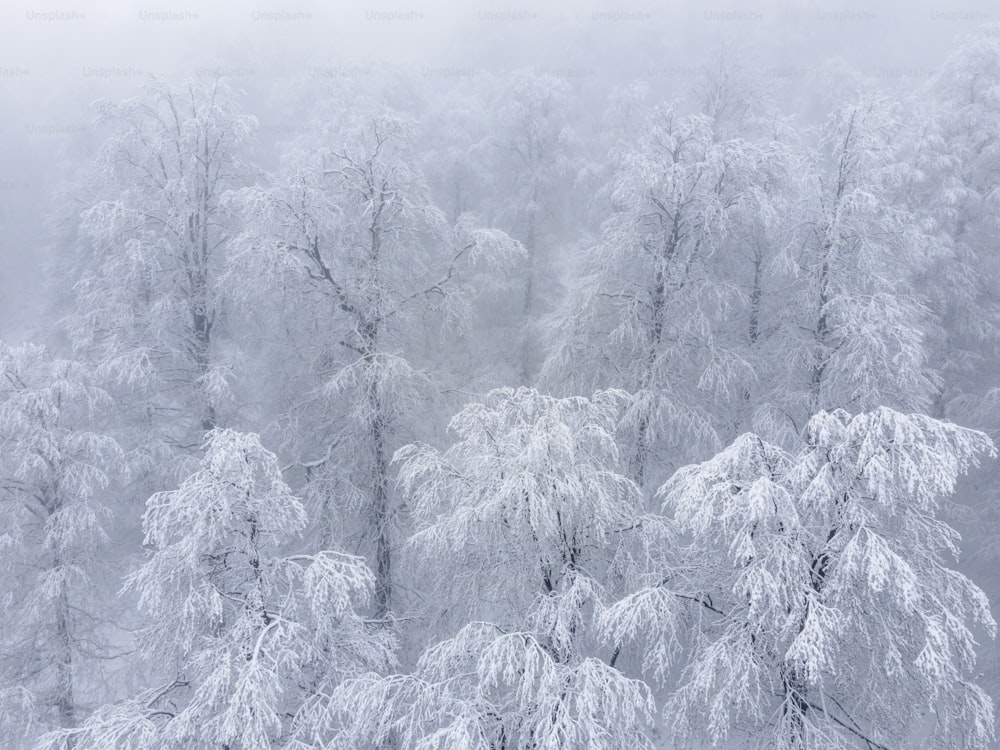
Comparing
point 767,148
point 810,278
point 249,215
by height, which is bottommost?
point 810,278

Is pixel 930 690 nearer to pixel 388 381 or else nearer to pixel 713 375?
pixel 713 375

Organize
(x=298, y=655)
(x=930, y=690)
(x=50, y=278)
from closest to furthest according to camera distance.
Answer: (x=930, y=690), (x=298, y=655), (x=50, y=278)

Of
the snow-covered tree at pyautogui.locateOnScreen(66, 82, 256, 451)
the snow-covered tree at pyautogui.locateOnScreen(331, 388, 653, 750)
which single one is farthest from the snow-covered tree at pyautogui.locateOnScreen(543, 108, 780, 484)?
the snow-covered tree at pyautogui.locateOnScreen(66, 82, 256, 451)

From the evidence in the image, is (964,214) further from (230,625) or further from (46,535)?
(46,535)

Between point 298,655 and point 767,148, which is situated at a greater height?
point 767,148

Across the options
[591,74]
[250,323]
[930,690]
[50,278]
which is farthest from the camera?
[591,74]

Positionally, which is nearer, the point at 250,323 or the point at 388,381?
the point at 388,381

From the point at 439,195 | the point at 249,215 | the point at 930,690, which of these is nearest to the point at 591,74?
the point at 439,195

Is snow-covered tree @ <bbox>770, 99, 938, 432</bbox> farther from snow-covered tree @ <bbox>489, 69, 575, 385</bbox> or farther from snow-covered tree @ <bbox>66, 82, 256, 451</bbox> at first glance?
snow-covered tree @ <bbox>66, 82, 256, 451</bbox>
